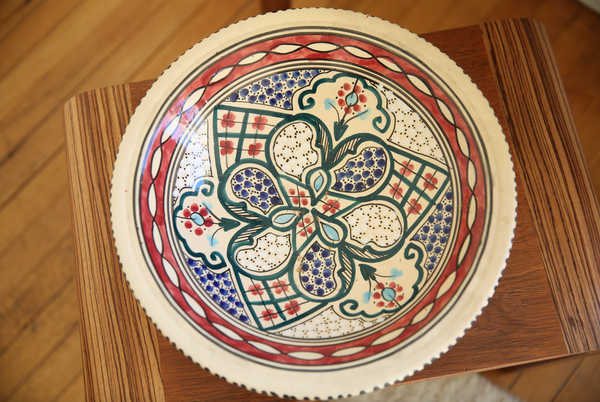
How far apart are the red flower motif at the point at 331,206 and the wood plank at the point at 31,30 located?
1158 millimetres

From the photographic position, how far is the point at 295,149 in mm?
657

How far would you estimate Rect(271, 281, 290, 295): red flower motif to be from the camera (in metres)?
0.61

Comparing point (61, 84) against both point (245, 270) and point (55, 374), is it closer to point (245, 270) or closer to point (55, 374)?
point (55, 374)

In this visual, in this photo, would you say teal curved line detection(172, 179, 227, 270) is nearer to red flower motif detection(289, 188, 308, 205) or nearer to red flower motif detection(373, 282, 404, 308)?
red flower motif detection(289, 188, 308, 205)

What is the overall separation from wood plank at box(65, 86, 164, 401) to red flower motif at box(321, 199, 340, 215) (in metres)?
0.31

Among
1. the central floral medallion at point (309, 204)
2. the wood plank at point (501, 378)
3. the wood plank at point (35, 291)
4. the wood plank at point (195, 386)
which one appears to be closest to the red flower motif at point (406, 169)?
the central floral medallion at point (309, 204)

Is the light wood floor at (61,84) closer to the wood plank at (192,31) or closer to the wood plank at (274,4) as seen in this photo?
the wood plank at (192,31)

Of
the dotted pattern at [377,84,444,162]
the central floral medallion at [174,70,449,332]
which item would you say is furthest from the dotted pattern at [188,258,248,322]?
the dotted pattern at [377,84,444,162]

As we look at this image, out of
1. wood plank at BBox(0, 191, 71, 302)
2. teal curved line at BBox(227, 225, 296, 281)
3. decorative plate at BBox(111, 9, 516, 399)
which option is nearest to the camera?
Result: decorative plate at BBox(111, 9, 516, 399)

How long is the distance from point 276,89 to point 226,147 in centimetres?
11

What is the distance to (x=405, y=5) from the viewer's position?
4.20 feet

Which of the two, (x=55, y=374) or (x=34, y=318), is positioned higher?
(x=34, y=318)

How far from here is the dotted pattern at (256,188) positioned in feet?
2.12

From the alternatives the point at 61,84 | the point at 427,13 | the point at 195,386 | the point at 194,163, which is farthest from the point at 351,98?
the point at 61,84
